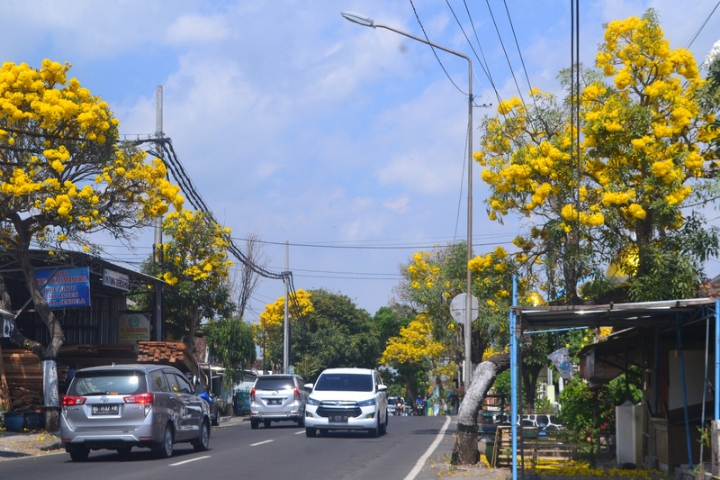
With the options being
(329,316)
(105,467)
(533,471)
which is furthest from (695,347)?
(329,316)

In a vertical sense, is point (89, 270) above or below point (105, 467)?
above

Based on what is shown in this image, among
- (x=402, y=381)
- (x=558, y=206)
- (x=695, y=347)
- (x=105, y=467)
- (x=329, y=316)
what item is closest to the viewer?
(x=695, y=347)

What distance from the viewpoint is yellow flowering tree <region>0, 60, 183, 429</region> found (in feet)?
73.3

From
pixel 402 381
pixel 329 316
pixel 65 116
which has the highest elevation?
pixel 65 116

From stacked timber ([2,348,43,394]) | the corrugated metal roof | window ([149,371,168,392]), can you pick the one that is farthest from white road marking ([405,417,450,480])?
stacked timber ([2,348,43,394])

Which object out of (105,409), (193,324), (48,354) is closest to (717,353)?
(105,409)

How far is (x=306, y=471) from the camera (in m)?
14.8

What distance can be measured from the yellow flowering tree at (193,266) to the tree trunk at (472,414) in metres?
20.3

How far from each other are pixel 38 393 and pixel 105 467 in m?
12.4

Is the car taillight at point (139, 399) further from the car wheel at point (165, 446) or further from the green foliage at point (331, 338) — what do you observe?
the green foliage at point (331, 338)

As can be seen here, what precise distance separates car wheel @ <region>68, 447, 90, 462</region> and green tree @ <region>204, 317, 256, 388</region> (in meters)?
26.5

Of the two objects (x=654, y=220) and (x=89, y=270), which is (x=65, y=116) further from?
(x=654, y=220)

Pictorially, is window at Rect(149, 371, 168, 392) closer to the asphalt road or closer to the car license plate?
the car license plate

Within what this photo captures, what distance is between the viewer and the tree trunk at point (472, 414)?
1589 centimetres
